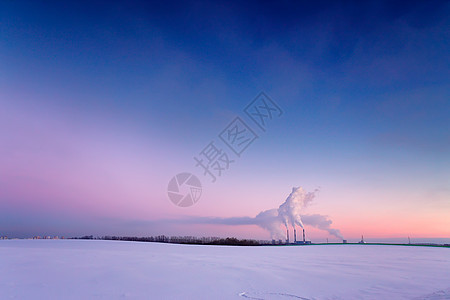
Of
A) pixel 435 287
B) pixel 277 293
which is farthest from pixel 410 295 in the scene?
pixel 277 293

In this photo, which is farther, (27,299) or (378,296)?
(378,296)

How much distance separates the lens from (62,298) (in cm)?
533

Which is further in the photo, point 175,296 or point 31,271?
point 31,271

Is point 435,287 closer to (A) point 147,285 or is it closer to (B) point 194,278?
(B) point 194,278

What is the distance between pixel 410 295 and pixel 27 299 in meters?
8.15

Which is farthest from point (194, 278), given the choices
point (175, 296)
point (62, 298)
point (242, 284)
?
point (62, 298)

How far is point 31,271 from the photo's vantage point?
26.5 ft

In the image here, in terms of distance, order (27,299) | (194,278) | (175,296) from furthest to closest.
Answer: (194,278)
(175,296)
(27,299)

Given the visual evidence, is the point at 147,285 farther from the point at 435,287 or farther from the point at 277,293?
the point at 435,287

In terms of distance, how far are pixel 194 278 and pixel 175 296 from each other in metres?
2.03

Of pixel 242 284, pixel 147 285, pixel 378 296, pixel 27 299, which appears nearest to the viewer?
pixel 27 299

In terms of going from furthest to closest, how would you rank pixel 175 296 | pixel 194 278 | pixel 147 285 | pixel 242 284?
pixel 194 278 < pixel 242 284 < pixel 147 285 < pixel 175 296

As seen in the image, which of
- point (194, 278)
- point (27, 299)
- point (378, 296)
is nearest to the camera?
point (27, 299)

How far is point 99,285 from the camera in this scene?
21.4 feet
